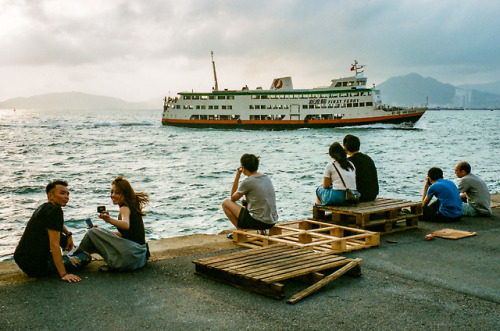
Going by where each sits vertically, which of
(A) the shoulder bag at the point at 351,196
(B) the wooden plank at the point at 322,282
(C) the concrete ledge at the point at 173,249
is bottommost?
(C) the concrete ledge at the point at 173,249

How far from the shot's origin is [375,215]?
755cm

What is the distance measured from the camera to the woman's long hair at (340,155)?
23.7 ft

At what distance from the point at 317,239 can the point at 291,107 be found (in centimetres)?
6198

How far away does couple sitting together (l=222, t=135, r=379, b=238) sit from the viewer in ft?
21.4

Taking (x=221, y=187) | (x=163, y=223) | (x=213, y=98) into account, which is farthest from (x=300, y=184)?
(x=213, y=98)

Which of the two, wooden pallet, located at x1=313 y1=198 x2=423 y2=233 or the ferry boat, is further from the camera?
the ferry boat

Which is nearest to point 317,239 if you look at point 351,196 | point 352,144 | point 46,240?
point 351,196

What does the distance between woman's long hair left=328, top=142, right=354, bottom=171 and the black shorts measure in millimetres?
1585

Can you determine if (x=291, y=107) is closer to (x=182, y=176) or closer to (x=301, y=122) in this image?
(x=301, y=122)

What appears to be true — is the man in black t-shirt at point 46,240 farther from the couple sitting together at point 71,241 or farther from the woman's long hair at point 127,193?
the woman's long hair at point 127,193

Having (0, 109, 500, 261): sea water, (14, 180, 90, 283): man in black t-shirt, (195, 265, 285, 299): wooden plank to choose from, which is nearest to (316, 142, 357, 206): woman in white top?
(195, 265, 285, 299): wooden plank

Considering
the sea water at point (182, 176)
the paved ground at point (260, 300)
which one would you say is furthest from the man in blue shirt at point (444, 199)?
the sea water at point (182, 176)

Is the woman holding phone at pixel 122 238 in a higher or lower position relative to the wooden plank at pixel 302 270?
higher

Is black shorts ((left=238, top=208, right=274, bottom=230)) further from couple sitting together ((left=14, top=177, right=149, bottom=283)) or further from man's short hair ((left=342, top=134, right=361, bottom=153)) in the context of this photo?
man's short hair ((left=342, top=134, right=361, bottom=153))
